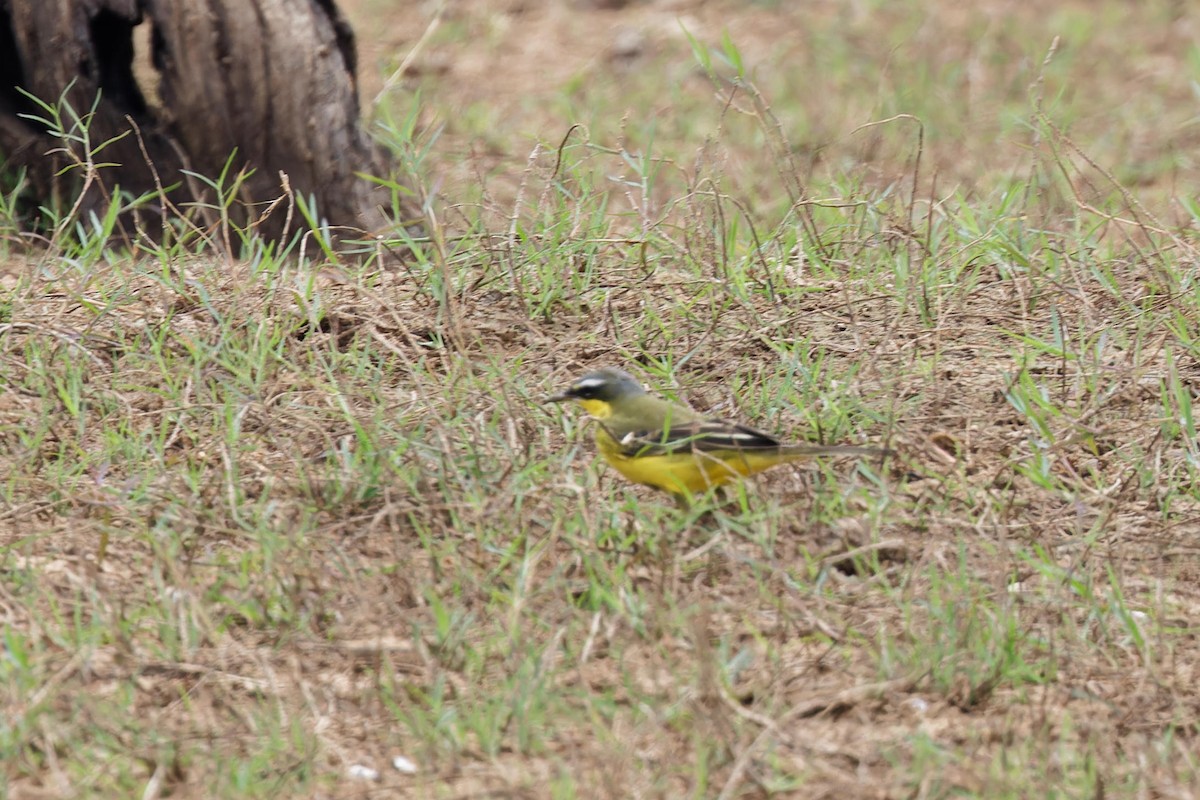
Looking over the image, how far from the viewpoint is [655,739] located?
129 inches

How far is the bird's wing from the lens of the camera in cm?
392

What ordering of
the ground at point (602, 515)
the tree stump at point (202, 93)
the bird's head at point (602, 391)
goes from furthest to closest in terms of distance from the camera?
the tree stump at point (202, 93)
the bird's head at point (602, 391)
the ground at point (602, 515)

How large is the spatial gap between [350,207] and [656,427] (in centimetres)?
270

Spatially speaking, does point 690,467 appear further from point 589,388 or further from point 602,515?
point 589,388

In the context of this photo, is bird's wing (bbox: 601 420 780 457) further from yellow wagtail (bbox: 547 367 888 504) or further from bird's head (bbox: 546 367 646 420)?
bird's head (bbox: 546 367 646 420)

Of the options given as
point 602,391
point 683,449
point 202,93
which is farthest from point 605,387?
point 202,93

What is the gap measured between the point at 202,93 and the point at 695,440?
3.14 meters

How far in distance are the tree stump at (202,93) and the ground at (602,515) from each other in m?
0.42

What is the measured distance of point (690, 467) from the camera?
3969mm

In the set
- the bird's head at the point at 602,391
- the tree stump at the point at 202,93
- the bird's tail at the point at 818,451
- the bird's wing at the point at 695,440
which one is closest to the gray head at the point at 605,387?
the bird's head at the point at 602,391

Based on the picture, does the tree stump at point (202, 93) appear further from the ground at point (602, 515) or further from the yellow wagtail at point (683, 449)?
the yellow wagtail at point (683, 449)

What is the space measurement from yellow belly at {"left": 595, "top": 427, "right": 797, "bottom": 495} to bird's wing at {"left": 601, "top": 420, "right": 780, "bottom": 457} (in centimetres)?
2

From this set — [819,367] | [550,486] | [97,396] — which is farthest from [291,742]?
[819,367]

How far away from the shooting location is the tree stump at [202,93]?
235 inches
